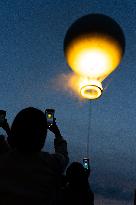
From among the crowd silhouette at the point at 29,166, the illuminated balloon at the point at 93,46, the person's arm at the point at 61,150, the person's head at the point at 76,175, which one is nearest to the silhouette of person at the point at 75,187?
the person's head at the point at 76,175

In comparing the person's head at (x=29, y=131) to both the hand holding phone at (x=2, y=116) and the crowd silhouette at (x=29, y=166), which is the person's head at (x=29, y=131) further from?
the hand holding phone at (x=2, y=116)

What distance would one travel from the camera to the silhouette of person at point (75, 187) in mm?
5121

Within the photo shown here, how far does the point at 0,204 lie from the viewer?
7.75 ft

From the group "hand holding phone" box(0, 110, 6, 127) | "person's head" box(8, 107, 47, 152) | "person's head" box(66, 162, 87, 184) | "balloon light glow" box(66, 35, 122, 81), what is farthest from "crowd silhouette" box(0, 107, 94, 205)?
"person's head" box(66, 162, 87, 184)

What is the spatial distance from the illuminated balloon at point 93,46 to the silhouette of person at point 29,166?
2.05m

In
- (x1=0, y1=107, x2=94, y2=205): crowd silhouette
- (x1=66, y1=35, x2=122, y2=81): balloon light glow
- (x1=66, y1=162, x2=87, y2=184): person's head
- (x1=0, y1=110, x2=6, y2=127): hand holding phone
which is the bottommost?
(x1=0, y1=107, x2=94, y2=205): crowd silhouette

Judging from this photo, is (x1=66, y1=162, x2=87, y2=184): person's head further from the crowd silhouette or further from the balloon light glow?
the crowd silhouette

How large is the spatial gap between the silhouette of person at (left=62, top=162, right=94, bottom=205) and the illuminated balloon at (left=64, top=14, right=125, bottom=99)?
3.84ft

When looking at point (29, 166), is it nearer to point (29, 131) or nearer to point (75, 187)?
point (29, 131)

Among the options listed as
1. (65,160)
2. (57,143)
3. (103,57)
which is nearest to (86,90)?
(103,57)

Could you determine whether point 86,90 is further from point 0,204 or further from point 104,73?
point 0,204

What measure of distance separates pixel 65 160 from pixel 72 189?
2.57 metres

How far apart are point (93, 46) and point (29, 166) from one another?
7.67 ft

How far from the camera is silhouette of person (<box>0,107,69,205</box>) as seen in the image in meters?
2.41
